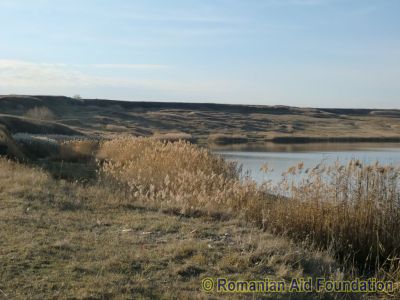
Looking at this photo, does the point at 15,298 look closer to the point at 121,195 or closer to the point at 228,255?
the point at 228,255

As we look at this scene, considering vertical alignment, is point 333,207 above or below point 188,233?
above

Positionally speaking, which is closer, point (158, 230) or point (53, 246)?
point (53, 246)

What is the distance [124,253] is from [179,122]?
76.4m

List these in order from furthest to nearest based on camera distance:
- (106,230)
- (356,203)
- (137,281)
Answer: (356,203), (106,230), (137,281)

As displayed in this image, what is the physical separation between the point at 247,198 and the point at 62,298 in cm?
485

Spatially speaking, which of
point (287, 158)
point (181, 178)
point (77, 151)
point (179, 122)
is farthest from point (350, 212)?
point (179, 122)

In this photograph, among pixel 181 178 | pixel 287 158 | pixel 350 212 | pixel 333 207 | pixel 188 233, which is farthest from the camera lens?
pixel 287 158

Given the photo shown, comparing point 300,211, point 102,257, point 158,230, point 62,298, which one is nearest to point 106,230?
point 158,230

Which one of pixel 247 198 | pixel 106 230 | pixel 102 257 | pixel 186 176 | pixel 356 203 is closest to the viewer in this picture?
Answer: pixel 102 257

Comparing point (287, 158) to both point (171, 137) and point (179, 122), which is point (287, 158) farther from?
point (179, 122)

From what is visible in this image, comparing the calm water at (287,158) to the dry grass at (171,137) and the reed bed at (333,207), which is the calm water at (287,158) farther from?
the dry grass at (171,137)

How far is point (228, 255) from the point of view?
5988 mm

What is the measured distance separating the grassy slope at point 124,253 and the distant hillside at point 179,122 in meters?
23.7

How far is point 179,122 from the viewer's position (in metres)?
82.1
